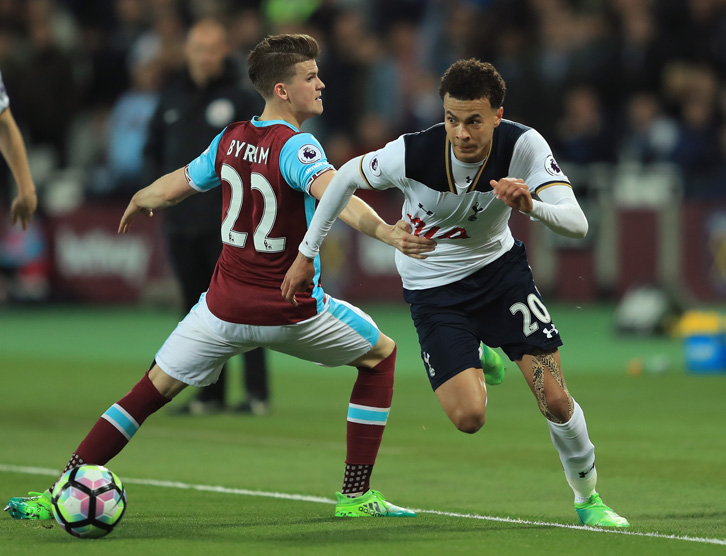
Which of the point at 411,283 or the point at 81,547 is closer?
the point at 81,547

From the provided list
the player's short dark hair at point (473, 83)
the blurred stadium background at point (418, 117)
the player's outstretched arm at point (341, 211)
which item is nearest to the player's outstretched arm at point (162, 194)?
the player's outstretched arm at point (341, 211)

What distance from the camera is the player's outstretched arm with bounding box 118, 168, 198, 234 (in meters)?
6.49

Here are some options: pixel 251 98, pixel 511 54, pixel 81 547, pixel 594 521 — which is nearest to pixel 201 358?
pixel 81 547

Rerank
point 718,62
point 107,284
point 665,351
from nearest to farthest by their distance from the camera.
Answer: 1. point 665,351
2. point 718,62
3. point 107,284

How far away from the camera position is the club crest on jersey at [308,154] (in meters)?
6.13

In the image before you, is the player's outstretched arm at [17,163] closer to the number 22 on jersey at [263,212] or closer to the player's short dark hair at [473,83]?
the number 22 on jersey at [263,212]

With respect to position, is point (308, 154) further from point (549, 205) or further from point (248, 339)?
point (549, 205)

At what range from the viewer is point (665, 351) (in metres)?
14.5

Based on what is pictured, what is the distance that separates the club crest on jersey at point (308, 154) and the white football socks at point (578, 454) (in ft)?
5.25

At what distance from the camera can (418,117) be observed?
63.0 feet

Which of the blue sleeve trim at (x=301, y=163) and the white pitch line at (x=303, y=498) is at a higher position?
the blue sleeve trim at (x=301, y=163)

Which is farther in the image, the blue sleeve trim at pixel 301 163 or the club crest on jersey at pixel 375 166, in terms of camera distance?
the club crest on jersey at pixel 375 166

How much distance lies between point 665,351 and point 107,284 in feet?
29.9

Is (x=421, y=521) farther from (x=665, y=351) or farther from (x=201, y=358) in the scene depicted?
(x=665, y=351)
